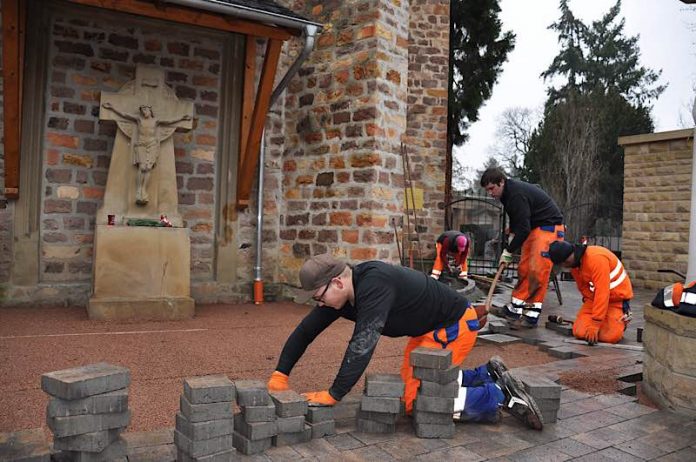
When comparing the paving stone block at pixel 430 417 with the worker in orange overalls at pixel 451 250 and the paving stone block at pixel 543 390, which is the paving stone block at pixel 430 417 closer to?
the paving stone block at pixel 543 390

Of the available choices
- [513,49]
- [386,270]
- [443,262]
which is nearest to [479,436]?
[386,270]

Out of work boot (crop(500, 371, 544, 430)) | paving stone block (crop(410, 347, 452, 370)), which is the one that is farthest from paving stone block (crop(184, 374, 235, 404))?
work boot (crop(500, 371, 544, 430))

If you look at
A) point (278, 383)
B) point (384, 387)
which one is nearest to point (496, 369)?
point (384, 387)

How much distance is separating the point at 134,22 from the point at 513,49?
39.5 ft

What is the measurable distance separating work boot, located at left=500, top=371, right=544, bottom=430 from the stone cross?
15.7 feet

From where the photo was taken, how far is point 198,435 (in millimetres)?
2576

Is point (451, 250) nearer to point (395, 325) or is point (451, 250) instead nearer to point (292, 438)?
point (395, 325)

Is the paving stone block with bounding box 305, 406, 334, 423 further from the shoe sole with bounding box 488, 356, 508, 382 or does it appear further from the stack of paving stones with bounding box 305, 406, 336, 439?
the shoe sole with bounding box 488, 356, 508, 382

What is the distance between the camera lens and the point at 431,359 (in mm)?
3086

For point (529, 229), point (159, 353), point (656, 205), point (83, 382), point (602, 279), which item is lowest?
point (159, 353)

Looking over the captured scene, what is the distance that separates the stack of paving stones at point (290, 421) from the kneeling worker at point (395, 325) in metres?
0.18

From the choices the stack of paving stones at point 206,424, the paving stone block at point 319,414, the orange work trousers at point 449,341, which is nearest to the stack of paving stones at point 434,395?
the orange work trousers at point 449,341

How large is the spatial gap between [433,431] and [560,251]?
3276mm

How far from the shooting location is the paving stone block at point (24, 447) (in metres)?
2.40
